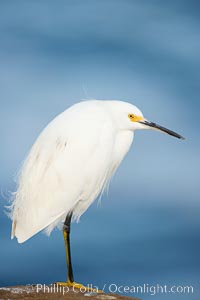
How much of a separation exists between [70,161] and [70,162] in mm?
10

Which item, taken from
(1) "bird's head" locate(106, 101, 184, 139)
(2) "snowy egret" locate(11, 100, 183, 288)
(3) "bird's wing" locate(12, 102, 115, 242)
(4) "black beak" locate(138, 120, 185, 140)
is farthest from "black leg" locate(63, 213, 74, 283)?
(4) "black beak" locate(138, 120, 185, 140)

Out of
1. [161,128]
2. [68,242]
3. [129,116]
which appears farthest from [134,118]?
[68,242]

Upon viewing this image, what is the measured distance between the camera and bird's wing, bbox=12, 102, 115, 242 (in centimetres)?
562

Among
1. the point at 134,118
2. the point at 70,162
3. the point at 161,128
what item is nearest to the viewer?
the point at 70,162

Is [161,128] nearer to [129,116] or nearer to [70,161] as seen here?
[129,116]

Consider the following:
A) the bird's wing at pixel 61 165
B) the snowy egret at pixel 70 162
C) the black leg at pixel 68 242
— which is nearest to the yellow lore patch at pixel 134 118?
the snowy egret at pixel 70 162

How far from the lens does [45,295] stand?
552 centimetres

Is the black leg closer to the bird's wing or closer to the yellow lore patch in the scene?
the bird's wing

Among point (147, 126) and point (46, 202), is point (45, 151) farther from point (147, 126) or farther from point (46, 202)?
point (147, 126)

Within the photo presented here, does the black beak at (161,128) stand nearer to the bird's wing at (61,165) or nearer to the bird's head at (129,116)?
the bird's head at (129,116)

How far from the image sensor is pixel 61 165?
5.63 m

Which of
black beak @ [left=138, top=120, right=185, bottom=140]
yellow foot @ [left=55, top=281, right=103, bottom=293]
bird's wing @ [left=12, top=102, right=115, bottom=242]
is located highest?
black beak @ [left=138, top=120, right=185, bottom=140]

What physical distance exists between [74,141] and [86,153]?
0.18 metres

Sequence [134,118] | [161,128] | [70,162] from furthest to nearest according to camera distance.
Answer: [161,128] < [134,118] < [70,162]
